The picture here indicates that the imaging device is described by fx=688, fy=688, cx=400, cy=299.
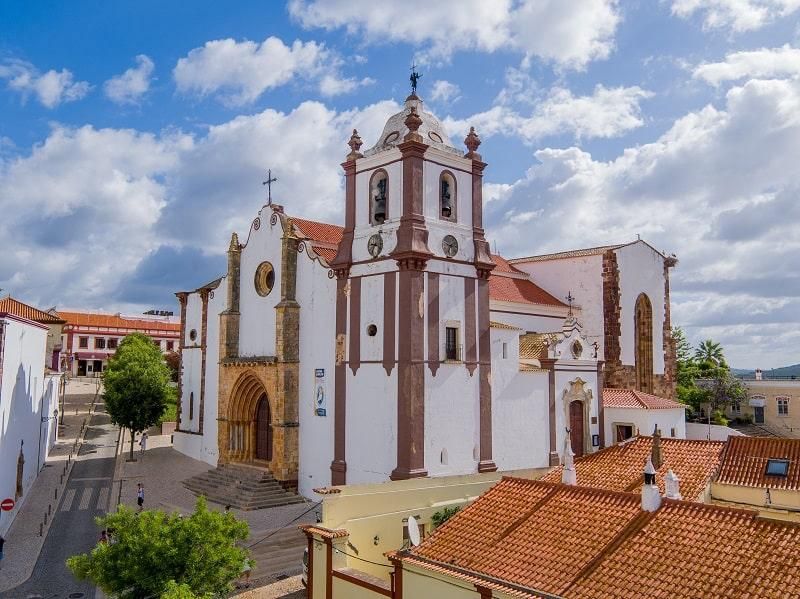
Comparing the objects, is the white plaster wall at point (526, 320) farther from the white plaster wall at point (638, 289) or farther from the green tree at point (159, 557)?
the green tree at point (159, 557)

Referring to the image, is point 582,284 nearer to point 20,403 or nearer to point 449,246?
point 449,246

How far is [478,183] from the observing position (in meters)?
24.9

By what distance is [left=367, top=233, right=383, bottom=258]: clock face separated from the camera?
77.2 feet

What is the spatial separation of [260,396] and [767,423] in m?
33.9

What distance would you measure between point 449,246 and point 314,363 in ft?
22.6

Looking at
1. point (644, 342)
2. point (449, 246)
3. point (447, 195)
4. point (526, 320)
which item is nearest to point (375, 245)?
point (449, 246)

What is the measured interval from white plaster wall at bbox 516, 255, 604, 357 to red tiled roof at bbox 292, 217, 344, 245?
37.2 feet

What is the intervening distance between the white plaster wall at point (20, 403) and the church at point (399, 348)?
7130mm

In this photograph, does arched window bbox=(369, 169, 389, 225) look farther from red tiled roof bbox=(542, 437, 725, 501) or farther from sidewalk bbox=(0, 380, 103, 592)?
sidewalk bbox=(0, 380, 103, 592)

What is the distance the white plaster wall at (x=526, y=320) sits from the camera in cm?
3023

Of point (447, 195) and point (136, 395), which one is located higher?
point (447, 195)

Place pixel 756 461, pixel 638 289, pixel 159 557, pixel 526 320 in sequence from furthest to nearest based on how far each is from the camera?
pixel 638 289
pixel 526 320
pixel 756 461
pixel 159 557

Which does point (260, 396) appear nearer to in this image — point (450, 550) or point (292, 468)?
point (292, 468)

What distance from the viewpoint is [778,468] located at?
18250 millimetres
